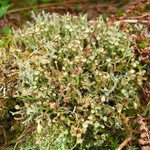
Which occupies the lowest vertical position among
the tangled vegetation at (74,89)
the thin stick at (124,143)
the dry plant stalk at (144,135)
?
the thin stick at (124,143)

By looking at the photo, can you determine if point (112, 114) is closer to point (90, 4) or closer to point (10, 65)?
point (10, 65)

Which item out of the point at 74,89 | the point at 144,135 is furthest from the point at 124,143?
the point at 74,89

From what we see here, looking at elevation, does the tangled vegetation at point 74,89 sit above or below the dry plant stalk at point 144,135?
above

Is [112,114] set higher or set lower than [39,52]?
lower

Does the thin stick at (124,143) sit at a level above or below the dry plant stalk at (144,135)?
below

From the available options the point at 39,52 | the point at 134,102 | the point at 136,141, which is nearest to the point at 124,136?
the point at 136,141

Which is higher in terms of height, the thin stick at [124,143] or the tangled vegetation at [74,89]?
the tangled vegetation at [74,89]
